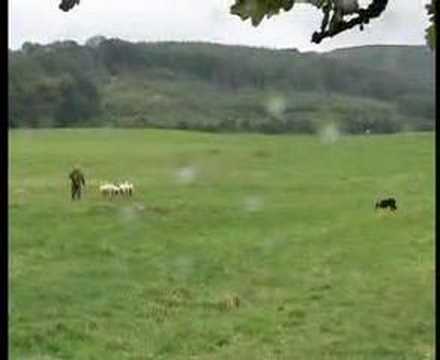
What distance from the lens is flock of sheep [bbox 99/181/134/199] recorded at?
43.6 feet

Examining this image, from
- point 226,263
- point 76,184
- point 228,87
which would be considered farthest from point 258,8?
point 228,87

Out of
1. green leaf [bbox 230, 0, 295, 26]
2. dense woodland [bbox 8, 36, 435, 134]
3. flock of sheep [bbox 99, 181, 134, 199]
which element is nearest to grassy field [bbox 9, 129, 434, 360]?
flock of sheep [bbox 99, 181, 134, 199]

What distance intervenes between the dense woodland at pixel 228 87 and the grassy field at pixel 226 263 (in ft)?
17.0

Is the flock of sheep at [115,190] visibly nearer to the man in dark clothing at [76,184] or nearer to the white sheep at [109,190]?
the white sheep at [109,190]

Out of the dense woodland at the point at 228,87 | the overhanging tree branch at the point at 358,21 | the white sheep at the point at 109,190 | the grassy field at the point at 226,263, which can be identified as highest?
the dense woodland at the point at 228,87

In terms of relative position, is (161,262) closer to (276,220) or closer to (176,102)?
(276,220)

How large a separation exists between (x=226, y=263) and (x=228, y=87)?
3675cm

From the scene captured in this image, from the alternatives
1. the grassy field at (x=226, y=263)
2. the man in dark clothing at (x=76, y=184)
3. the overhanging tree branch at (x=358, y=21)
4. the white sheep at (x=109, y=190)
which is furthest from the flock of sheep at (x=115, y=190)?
the overhanging tree branch at (x=358, y=21)

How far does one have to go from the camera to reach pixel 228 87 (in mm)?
44969

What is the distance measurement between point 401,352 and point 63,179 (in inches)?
394

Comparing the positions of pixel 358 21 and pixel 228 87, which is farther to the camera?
pixel 228 87

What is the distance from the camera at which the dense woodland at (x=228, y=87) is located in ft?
77.7

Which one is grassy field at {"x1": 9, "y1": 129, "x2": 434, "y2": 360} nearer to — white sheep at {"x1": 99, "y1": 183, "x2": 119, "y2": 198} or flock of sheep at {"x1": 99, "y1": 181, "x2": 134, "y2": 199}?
flock of sheep at {"x1": 99, "y1": 181, "x2": 134, "y2": 199}

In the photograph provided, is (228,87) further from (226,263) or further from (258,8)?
(258,8)
